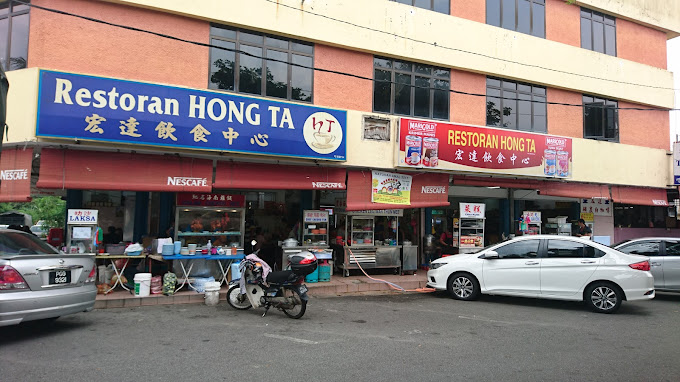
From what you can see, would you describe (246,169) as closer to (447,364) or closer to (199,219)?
(199,219)

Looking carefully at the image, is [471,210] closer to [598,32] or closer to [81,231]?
[598,32]

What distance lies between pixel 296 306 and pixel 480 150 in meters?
8.08

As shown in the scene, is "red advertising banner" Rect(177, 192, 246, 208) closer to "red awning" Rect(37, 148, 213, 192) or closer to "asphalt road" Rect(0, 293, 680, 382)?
"red awning" Rect(37, 148, 213, 192)

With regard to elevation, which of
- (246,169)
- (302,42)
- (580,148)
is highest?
(302,42)

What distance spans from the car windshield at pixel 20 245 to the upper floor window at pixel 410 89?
28.9 feet

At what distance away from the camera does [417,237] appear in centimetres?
1423

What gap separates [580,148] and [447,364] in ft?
42.1

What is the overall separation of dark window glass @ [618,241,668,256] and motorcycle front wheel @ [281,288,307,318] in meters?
8.69

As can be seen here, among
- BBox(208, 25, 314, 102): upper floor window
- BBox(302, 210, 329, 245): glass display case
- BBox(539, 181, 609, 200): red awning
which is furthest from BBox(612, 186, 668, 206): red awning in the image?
BBox(208, 25, 314, 102): upper floor window

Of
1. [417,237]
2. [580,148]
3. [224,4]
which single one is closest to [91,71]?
[224,4]

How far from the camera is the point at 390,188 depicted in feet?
40.1

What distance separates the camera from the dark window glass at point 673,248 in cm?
1040

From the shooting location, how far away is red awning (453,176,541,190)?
13344 mm

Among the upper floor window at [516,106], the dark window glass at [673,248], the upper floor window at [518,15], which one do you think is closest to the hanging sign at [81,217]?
the upper floor window at [516,106]
